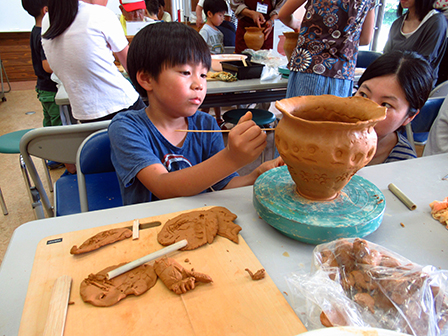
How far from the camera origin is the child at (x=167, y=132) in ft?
3.25

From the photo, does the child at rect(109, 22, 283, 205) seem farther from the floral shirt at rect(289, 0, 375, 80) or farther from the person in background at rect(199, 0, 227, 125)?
the person in background at rect(199, 0, 227, 125)

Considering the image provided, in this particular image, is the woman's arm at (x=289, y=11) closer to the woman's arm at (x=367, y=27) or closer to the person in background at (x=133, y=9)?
the woman's arm at (x=367, y=27)

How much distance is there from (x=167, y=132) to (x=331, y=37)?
1.26m

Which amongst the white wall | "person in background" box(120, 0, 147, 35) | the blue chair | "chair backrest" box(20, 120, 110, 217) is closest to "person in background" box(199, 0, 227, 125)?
"person in background" box(120, 0, 147, 35)

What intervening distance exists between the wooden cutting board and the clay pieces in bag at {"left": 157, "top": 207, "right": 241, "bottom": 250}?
0.10 feet

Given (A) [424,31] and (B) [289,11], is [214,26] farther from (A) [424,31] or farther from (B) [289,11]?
(A) [424,31]

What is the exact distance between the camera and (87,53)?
1869 millimetres

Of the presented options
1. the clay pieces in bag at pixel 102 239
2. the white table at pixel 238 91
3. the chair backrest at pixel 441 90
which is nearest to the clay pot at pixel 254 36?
the white table at pixel 238 91

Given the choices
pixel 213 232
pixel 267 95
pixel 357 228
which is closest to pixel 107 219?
pixel 213 232

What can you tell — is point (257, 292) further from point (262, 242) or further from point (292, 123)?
point (292, 123)

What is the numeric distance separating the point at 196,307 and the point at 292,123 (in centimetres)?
48

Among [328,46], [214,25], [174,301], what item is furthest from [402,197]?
[214,25]

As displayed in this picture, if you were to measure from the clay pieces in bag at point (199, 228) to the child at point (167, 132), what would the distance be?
0.52 feet

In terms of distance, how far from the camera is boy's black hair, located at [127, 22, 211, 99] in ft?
3.78
